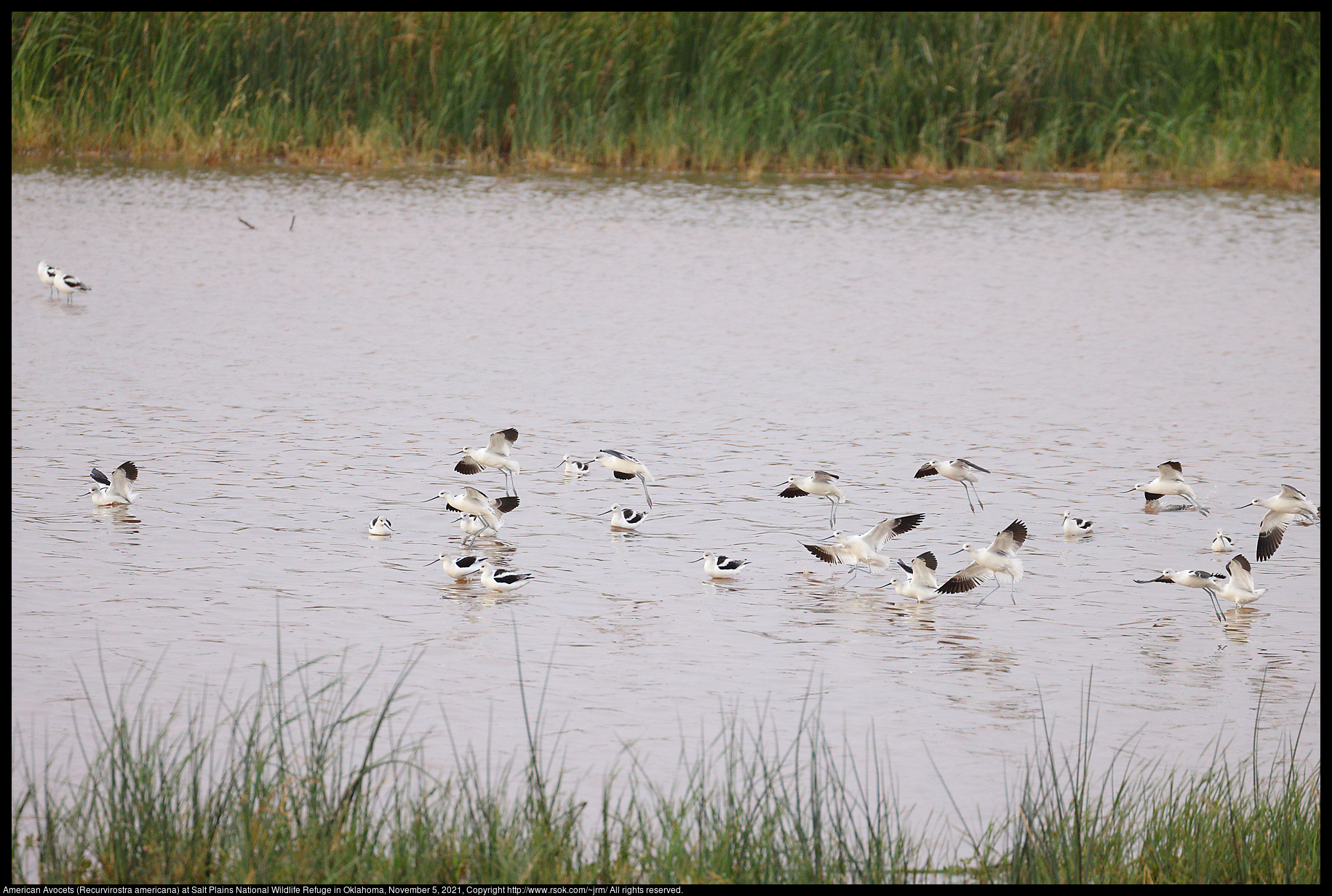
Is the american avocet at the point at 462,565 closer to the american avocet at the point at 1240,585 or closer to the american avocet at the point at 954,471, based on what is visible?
the american avocet at the point at 954,471

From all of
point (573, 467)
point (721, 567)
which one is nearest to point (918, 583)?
point (721, 567)

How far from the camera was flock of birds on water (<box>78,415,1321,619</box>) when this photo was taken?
6.85 m

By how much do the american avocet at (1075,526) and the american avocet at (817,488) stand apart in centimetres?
104

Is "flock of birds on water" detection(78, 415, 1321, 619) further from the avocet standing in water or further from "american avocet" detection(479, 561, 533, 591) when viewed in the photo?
the avocet standing in water

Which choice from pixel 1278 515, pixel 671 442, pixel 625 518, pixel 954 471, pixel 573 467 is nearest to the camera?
pixel 1278 515

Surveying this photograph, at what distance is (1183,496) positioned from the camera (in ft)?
27.2

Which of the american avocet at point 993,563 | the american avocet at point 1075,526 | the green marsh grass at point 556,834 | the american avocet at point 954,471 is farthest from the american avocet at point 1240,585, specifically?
the green marsh grass at point 556,834

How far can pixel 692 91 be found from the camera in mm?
20516

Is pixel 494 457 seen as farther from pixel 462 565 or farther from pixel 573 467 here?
pixel 462 565

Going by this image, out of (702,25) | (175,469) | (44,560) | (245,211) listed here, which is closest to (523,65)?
(702,25)

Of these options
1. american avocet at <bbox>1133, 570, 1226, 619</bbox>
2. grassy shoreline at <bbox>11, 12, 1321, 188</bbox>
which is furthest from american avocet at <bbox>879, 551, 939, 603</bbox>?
grassy shoreline at <bbox>11, 12, 1321, 188</bbox>

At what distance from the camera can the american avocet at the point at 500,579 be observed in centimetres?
692

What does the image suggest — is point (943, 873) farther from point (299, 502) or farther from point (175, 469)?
point (175, 469)

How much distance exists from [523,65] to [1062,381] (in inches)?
397
